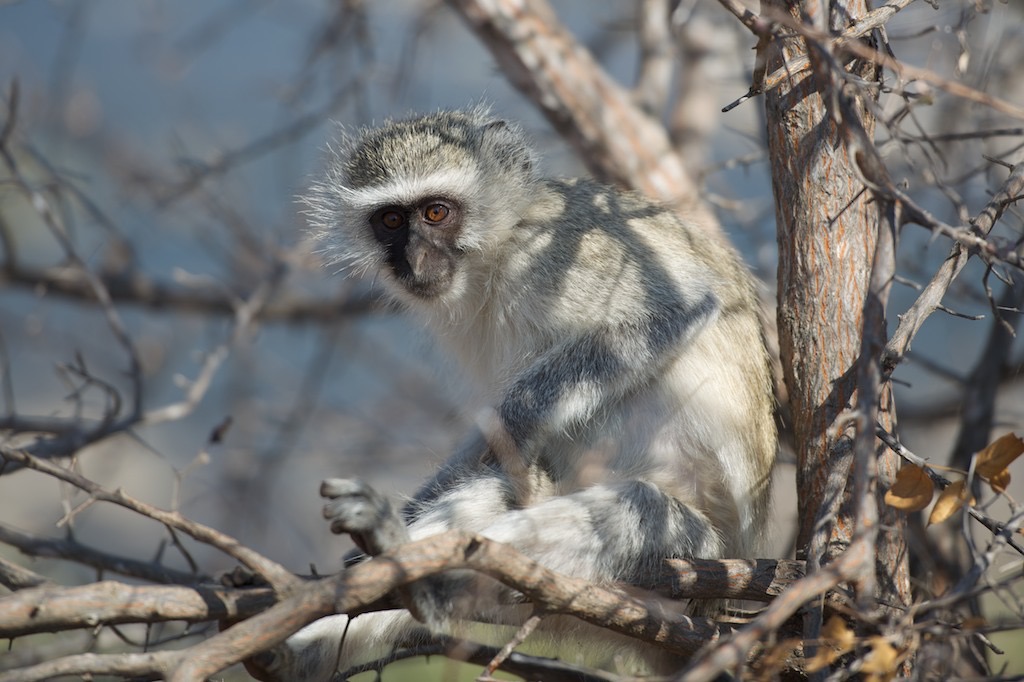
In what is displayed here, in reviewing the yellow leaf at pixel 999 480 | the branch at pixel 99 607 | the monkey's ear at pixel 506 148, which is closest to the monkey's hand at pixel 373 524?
the branch at pixel 99 607

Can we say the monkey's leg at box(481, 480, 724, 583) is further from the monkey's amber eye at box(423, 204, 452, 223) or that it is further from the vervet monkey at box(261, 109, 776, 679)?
the monkey's amber eye at box(423, 204, 452, 223)

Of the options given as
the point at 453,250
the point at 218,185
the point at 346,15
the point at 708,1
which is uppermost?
the point at 708,1

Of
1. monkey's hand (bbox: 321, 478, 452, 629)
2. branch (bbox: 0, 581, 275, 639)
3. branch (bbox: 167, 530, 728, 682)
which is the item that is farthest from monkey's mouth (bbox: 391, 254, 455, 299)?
branch (bbox: 0, 581, 275, 639)

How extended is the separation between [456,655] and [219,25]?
180 inches

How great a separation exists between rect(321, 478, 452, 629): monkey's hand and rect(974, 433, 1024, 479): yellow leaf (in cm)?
137

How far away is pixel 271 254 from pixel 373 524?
2624 mm

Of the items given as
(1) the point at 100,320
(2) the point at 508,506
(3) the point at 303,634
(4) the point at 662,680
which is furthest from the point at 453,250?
(1) the point at 100,320

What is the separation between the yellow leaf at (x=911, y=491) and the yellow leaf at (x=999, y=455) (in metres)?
0.12

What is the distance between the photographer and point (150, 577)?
131 inches

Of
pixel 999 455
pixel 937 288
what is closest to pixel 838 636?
pixel 999 455

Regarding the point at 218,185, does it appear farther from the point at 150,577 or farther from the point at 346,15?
the point at 150,577

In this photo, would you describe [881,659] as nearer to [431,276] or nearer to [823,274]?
[823,274]

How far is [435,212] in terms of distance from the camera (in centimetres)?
369

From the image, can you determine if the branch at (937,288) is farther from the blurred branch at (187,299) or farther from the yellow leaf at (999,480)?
the blurred branch at (187,299)
